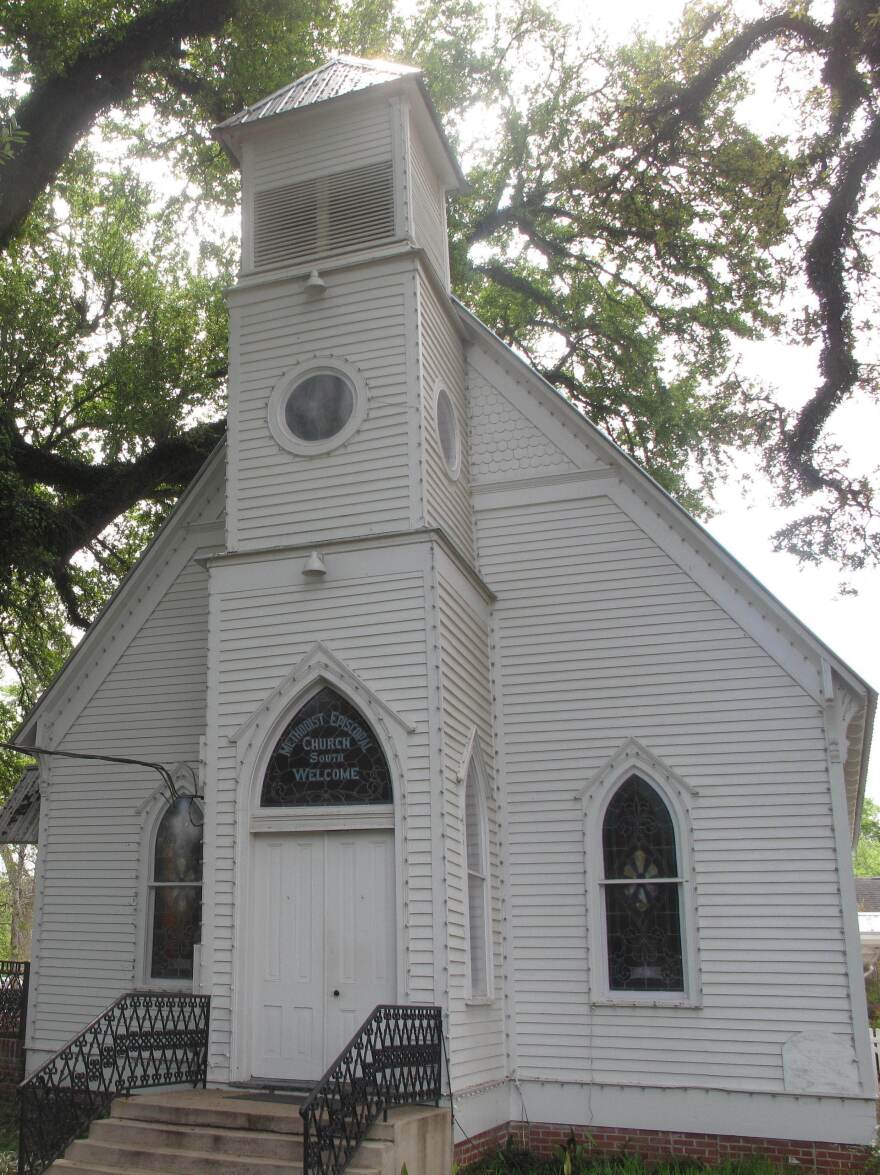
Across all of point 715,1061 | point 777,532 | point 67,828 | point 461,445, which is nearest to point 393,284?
point 461,445

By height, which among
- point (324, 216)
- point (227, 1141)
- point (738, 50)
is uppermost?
point (738, 50)

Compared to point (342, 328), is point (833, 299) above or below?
above

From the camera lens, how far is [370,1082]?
26.1ft

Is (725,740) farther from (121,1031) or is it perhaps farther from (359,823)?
(121,1031)

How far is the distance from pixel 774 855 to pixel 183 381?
14061 mm

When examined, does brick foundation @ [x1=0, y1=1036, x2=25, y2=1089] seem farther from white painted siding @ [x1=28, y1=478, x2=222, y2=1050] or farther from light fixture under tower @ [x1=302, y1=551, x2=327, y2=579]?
light fixture under tower @ [x1=302, y1=551, x2=327, y2=579]

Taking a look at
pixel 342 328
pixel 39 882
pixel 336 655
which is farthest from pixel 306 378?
pixel 39 882

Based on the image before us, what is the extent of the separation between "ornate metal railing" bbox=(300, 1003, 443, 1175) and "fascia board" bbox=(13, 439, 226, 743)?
21.9ft

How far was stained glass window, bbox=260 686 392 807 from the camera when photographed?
10.1 metres

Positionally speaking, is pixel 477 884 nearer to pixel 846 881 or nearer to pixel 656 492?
pixel 846 881

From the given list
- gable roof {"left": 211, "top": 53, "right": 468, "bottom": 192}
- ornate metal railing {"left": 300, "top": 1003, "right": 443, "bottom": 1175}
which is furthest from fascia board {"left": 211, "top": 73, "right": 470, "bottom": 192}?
ornate metal railing {"left": 300, "top": 1003, "right": 443, "bottom": 1175}

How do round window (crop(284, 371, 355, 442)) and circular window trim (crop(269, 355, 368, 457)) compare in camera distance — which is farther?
round window (crop(284, 371, 355, 442))

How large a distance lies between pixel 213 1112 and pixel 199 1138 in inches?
11.5

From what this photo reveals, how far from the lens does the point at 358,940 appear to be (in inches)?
383
